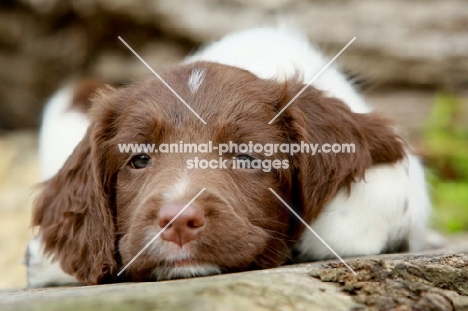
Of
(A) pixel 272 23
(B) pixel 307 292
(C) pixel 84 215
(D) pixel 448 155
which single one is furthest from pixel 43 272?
(D) pixel 448 155

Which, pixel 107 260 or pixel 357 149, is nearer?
pixel 107 260

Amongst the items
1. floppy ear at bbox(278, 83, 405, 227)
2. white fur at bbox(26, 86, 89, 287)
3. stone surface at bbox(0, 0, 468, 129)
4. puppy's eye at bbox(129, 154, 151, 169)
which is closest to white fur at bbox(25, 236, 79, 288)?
white fur at bbox(26, 86, 89, 287)

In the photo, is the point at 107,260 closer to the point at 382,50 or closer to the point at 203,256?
the point at 203,256

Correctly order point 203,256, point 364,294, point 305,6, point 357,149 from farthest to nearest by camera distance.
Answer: point 305,6, point 357,149, point 203,256, point 364,294

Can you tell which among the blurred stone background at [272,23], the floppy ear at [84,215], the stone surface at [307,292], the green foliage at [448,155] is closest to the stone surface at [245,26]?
the blurred stone background at [272,23]

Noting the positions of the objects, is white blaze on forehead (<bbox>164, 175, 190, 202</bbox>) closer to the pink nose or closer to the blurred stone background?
the pink nose

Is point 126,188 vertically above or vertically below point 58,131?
below

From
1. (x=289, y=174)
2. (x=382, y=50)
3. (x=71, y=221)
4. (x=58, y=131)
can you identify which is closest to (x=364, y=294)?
(x=289, y=174)

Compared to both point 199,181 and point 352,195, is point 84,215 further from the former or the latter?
point 352,195
